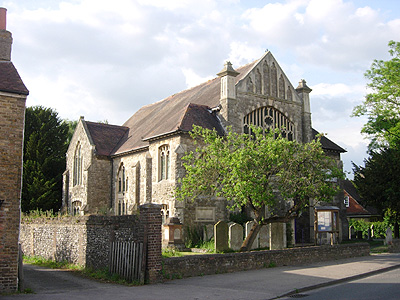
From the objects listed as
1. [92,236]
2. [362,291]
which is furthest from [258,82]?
[362,291]

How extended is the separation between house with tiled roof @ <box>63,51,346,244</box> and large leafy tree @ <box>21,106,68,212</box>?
155cm

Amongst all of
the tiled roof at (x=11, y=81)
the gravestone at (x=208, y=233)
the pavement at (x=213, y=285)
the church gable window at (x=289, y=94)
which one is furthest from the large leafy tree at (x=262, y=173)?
the church gable window at (x=289, y=94)

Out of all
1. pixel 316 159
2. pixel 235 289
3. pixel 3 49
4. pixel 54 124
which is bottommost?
pixel 235 289

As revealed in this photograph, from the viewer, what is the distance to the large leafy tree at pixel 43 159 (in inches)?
1380

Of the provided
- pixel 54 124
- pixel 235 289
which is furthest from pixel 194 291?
pixel 54 124

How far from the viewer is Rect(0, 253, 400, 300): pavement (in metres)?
11.4

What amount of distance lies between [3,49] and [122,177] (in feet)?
63.0

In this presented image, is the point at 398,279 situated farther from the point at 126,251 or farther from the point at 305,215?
the point at 305,215

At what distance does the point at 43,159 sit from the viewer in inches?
1458

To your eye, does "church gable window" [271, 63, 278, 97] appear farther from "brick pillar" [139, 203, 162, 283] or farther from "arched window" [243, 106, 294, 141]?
"brick pillar" [139, 203, 162, 283]

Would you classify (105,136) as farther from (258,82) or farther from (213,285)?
(213,285)

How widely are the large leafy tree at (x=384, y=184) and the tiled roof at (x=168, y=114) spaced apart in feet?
36.6

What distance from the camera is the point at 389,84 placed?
33.3 meters

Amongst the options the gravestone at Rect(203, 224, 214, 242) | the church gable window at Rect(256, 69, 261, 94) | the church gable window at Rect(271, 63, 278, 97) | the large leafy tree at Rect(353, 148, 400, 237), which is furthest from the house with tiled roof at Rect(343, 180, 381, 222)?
the gravestone at Rect(203, 224, 214, 242)
